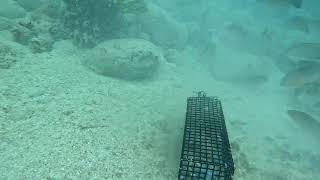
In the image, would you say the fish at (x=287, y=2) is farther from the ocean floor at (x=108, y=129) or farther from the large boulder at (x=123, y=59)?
the large boulder at (x=123, y=59)

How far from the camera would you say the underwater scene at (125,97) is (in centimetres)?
463

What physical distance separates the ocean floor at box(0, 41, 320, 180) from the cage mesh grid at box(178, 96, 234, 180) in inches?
15.9

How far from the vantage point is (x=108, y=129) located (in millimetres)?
5367

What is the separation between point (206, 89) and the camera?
31.1ft

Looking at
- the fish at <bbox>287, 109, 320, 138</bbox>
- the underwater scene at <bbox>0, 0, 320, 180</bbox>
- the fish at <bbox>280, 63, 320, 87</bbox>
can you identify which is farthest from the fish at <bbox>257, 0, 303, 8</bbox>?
the fish at <bbox>287, 109, 320, 138</bbox>

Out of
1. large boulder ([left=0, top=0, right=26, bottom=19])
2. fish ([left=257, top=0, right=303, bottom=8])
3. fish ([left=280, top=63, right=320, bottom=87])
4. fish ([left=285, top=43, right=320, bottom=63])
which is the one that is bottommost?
fish ([left=285, top=43, right=320, bottom=63])

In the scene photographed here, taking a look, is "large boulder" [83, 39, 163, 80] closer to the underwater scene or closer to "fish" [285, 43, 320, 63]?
the underwater scene

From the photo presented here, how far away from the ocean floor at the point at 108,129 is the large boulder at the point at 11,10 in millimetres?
2292

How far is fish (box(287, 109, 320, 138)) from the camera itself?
278 inches

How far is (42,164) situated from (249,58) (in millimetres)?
9362

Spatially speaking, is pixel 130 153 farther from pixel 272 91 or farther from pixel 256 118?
pixel 272 91

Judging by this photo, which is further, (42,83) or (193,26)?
(193,26)

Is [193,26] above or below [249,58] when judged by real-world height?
below

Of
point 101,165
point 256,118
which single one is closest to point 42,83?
point 101,165
